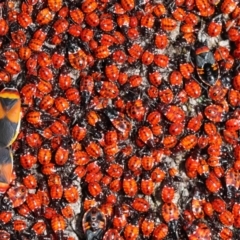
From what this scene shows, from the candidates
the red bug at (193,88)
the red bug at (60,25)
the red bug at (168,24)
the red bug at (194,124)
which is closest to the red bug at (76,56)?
the red bug at (60,25)

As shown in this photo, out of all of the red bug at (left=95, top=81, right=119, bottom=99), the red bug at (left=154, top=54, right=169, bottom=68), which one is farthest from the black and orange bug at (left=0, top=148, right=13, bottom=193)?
the red bug at (left=154, top=54, right=169, bottom=68)

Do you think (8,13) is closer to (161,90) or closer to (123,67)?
(123,67)

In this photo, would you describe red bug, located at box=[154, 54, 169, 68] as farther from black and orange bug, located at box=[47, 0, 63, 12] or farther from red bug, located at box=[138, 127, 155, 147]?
black and orange bug, located at box=[47, 0, 63, 12]

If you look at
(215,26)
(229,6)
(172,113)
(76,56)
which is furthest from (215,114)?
(76,56)

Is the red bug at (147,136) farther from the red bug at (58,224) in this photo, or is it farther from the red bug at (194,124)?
the red bug at (58,224)

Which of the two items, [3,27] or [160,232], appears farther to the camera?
[3,27]

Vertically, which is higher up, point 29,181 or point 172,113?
point 172,113

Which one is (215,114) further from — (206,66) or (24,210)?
(24,210)
